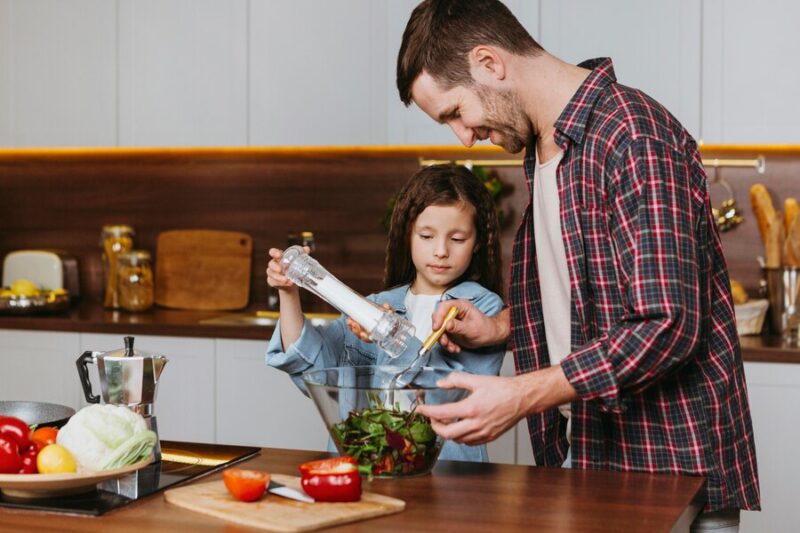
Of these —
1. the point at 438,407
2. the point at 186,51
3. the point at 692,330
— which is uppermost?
the point at 186,51

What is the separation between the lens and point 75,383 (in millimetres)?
3531

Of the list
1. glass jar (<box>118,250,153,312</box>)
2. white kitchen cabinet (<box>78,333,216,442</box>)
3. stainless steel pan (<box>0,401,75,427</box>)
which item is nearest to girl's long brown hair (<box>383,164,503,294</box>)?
stainless steel pan (<box>0,401,75,427</box>)

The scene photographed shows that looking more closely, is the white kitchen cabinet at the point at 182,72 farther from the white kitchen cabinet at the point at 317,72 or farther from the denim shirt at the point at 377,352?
the denim shirt at the point at 377,352

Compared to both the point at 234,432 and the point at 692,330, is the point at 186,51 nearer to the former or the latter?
the point at 234,432

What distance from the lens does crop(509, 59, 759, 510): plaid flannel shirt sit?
4.94ft

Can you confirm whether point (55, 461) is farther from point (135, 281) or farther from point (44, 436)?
point (135, 281)

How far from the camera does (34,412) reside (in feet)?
5.75

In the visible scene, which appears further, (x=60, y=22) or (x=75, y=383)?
(x=60, y=22)

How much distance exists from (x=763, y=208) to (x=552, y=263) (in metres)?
1.73

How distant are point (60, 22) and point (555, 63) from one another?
2554 millimetres

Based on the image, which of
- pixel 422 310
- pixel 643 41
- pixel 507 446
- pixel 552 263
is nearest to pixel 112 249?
pixel 507 446

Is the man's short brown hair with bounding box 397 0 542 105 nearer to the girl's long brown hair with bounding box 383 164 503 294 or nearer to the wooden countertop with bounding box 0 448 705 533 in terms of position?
the girl's long brown hair with bounding box 383 164 503 294

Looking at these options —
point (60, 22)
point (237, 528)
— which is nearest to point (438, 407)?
point (237, 528)

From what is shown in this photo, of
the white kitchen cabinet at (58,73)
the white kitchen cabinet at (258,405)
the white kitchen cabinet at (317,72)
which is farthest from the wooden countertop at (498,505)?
the white kitchen cabinet at (58,73)
